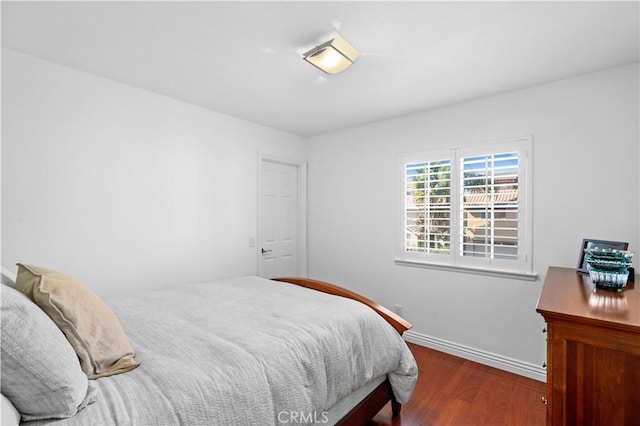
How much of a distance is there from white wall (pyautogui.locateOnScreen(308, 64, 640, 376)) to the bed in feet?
4.12

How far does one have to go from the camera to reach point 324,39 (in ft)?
6.10

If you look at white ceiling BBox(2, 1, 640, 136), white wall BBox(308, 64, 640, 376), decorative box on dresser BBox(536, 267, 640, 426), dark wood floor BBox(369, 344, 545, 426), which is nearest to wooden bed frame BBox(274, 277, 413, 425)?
dark wood floor BBox(369, 344, 545, 426)

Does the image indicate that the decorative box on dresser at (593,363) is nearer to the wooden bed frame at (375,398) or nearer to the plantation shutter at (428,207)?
the wooden bed frame at (375,398)

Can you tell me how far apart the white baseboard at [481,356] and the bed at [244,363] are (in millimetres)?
1200

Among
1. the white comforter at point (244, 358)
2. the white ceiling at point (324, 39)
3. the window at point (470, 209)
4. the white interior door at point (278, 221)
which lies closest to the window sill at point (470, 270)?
the window at point (470, 209)

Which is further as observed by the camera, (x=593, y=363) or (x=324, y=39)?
(x=324, y=39)

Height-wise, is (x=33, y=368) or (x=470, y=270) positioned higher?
(x=33, y=368)

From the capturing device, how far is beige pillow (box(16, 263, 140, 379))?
1087mm

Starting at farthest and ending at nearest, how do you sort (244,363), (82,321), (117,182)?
1. (117,182)
2. (244,363)
3. (82,321)

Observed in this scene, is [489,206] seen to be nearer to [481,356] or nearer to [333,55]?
[481,356]

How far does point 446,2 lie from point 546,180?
1.73 m

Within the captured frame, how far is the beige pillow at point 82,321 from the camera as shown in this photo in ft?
3.57

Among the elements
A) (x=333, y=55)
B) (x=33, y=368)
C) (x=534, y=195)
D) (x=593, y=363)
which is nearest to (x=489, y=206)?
(x=534, y=195)

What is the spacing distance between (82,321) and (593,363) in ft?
6.38
